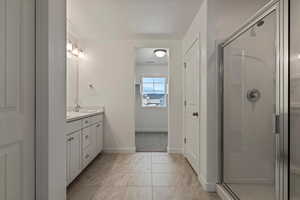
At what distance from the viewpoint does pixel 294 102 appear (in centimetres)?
139

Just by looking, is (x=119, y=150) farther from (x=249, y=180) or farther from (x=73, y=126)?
(x=249, y=180)

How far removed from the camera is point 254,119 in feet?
6.94

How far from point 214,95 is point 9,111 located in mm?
2052

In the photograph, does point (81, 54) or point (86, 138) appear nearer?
point (86, 138)

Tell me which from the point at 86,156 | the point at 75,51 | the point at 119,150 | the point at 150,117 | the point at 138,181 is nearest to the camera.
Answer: the point at 138,181

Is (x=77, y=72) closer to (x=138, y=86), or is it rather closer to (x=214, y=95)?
(x=214, y=95)

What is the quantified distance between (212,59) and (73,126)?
185 centimetres

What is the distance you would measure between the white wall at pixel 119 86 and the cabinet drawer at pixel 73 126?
1.63m

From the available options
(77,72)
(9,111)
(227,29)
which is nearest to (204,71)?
(227,29)

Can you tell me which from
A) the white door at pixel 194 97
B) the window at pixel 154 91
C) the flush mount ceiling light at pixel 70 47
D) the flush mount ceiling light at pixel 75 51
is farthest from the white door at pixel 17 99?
the window at pixel 154 91

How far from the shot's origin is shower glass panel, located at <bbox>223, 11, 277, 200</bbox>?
1.71 metres

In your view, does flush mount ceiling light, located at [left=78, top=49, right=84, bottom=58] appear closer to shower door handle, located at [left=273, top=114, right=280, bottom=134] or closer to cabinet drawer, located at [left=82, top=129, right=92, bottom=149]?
cabinet drawer, located at [left=82, top=129, right=92, bottom=149]

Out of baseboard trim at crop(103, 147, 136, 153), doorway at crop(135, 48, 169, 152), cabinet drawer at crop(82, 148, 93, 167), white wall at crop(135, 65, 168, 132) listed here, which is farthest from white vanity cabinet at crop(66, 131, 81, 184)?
white wall at crop(135, 65, 168, 132)

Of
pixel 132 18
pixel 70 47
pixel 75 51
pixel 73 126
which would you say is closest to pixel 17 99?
pixel 73 126
